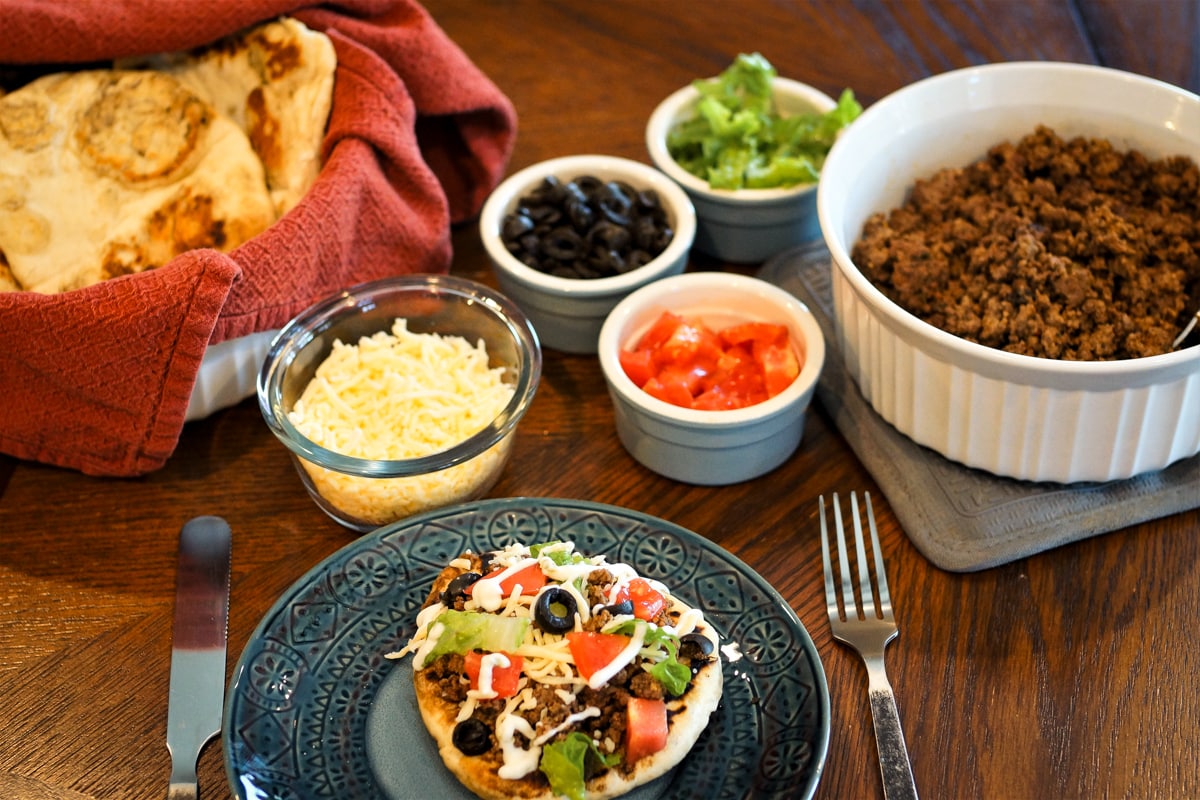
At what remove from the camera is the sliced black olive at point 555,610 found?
152 centimetres

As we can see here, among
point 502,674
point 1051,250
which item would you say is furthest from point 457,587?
point 1051,250

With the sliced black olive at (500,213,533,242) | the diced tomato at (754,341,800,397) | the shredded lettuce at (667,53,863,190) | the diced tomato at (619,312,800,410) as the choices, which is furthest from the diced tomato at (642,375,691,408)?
the shredded lettuce at (667,53,863,190)

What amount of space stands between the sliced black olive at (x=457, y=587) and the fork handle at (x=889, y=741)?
0.59 meters

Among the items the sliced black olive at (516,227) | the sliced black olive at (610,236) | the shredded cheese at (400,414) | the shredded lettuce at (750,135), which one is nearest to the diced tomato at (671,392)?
the shredded cheese at (400,414)

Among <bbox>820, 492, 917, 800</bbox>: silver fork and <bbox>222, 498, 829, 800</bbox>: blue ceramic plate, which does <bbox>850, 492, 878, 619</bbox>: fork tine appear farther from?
<bbox>222, 498, 829, 800</bbox>: blue ceramic plate

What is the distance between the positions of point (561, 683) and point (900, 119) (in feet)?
4.13

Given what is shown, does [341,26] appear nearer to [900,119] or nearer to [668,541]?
[900,119]

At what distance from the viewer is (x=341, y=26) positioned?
222cm

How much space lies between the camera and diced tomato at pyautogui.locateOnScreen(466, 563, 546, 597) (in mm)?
1571

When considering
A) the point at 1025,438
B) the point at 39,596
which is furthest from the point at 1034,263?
the point at 39,596

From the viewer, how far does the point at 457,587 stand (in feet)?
5.24

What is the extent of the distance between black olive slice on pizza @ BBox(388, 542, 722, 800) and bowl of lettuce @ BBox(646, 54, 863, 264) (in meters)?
0.95

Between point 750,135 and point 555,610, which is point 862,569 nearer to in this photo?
point 555,610

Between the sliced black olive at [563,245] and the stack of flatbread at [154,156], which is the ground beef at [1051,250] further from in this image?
the stack of flatbread at [154,156]
